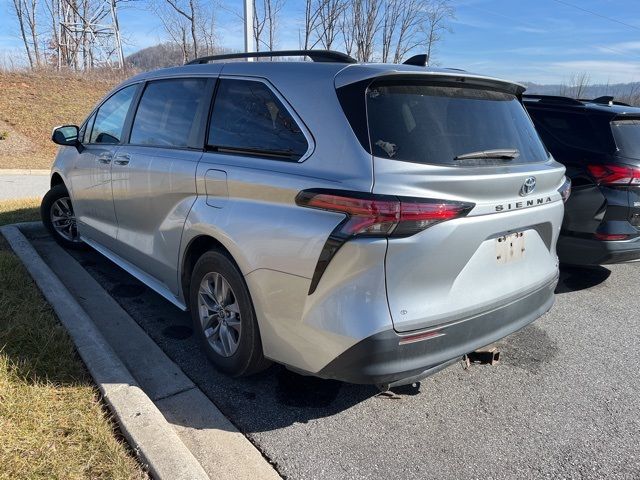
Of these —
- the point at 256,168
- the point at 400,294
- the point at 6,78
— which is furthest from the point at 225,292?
the point at 6,78

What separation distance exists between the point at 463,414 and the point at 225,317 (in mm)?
A: 1497

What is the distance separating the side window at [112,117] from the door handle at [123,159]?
8.6 inches

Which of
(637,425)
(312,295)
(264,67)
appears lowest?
(637,425)

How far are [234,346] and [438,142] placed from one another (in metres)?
1.66

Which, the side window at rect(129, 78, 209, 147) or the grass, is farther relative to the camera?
the side window at rect(129, 78, 209, 147)

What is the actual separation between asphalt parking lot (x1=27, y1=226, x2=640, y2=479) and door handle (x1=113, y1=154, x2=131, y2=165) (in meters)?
1.23

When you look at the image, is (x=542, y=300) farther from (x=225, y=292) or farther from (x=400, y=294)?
(x=225, y=292)

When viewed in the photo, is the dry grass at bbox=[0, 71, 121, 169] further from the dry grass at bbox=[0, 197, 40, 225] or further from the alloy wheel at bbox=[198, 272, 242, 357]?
the alloy wheel at bbox=[198, 272, 242, 357]

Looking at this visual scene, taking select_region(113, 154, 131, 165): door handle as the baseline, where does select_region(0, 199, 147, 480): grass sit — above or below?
Answer: below

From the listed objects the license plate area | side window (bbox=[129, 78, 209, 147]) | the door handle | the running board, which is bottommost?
the running board

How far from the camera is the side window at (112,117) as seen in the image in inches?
164

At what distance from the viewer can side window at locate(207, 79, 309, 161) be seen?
257 centimetres

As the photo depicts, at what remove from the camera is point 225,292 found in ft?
9.66

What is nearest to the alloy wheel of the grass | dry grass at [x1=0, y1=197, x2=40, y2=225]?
the grass
